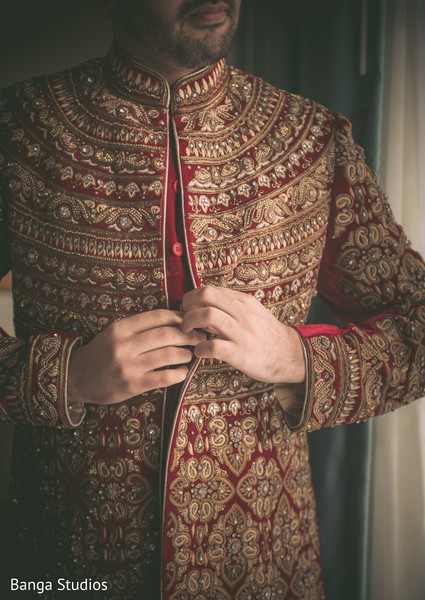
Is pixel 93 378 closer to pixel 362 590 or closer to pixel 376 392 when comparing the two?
pixel 376 392

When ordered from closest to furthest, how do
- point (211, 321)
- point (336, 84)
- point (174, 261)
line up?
point (211, 321), point (174, 261), point (336, 84)

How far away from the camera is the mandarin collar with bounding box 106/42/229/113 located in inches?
37.4

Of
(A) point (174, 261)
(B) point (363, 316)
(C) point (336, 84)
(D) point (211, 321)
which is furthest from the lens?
(C) point (336, 84)

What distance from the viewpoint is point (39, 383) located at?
2.83 ft

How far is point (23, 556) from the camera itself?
99cm

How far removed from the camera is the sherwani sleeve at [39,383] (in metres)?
0.86

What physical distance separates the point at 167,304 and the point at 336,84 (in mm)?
706

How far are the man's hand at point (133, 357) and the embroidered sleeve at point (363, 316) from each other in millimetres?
215

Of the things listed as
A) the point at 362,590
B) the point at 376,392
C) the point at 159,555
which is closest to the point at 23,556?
the point at 159,555

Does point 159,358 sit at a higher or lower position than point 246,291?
lower

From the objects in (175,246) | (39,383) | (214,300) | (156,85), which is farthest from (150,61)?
(39,383)

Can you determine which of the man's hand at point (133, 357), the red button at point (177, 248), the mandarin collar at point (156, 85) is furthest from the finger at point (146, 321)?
the mandarin collar at point (156, 85)

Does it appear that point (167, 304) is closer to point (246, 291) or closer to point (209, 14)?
point (246, 291)

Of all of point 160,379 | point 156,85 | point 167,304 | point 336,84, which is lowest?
point 160,379
